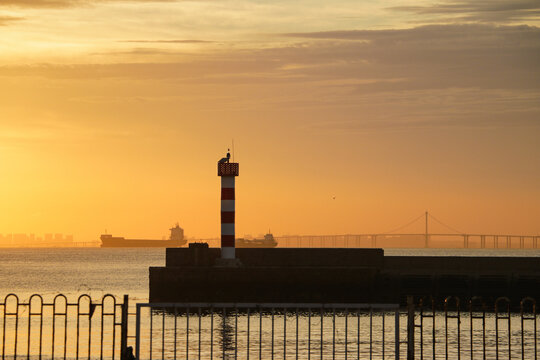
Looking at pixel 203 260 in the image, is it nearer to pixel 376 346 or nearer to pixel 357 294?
pixel 357 294

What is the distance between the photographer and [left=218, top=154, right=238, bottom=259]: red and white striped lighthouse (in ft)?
156

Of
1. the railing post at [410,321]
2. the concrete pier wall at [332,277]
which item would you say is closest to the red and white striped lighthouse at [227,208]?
the concrete pier wall at [332,277]

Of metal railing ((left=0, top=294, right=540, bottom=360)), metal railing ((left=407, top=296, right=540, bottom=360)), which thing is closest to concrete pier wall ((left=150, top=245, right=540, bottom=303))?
metal railing ((left=0, top=294, right=540, bottom=360))

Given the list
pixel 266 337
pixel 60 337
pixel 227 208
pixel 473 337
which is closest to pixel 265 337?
pixel 266 337

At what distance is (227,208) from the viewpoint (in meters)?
47.4

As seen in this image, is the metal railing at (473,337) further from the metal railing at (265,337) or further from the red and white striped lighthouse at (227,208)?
the red and white striped lighthouse at (227,208)

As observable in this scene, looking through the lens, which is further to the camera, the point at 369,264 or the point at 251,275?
the point at 369,264

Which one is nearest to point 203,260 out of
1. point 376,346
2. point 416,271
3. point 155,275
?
point 155,275

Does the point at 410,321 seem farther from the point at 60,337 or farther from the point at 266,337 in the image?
the point at 60,337

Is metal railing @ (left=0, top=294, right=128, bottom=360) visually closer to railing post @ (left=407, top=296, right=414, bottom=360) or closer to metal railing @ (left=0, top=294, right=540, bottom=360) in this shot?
metal railing @ (left=0, top=294, right=540, bottom=360)

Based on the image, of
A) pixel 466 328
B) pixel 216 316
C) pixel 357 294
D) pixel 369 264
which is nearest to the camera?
pixel 466 328

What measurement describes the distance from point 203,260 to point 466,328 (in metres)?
15.1

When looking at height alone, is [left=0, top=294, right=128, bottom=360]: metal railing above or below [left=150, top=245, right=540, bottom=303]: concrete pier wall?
below

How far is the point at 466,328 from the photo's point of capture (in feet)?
122
